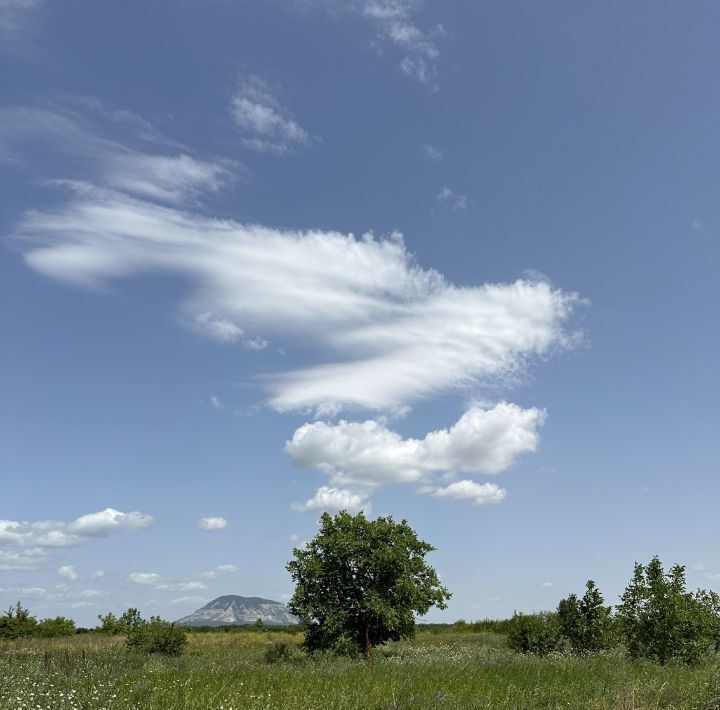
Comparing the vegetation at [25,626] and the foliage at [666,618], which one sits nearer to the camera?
the foliage at [666,618]

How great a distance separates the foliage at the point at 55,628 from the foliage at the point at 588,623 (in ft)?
130

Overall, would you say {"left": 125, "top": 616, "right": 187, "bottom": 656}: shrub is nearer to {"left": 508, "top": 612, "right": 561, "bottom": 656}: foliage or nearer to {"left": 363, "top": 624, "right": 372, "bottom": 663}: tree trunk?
{"left": 363, "top": 624, "right": 372, "bottom": 663}: tree trunk

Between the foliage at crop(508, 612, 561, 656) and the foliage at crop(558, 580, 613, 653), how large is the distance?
2.11 meters

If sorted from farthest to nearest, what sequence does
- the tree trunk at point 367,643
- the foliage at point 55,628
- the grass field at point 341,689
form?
1. the foliage at point 55,628
2. the tree trunk at point 367,643
3. the grass field at point 341,689

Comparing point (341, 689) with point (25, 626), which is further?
point (25, 626)

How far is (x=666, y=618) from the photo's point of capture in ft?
76.0

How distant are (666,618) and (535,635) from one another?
11.8 meters

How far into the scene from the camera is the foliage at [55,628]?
158 feet

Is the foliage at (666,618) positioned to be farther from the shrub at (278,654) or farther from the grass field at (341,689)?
the shrub at (278,654)

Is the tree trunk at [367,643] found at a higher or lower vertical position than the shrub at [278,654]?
higher

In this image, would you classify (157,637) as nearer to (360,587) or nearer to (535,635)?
(360,587)

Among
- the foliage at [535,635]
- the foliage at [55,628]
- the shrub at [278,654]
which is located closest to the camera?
the shrub at [278,654]

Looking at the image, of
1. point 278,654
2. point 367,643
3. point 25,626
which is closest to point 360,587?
point 367,643

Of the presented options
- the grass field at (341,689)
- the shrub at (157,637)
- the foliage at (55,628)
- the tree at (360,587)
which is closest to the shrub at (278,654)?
the tree at (360,587)
